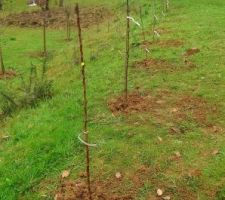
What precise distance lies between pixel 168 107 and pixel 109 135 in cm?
151

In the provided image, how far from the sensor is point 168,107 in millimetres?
9062

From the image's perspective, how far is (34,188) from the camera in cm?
693

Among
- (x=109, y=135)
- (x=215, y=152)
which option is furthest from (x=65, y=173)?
(x=215, y=152)

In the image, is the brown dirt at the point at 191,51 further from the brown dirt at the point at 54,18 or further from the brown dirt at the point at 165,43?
the brown dirt at the point at 54,18

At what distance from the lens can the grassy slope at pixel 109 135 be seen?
7.02 m

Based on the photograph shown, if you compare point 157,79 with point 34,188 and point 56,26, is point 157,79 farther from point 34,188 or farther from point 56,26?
point 56,26

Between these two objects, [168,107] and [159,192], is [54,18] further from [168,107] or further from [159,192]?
[159,192]

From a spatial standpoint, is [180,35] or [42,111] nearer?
[42,111]

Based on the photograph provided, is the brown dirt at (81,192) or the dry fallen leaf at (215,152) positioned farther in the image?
the dry fallen leaf at (215,152)

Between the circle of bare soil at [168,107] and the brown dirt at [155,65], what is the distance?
6.11 ft

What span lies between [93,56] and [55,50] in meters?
4.72

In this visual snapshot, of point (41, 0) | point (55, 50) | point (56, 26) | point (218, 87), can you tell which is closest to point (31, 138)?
point (218, 87)

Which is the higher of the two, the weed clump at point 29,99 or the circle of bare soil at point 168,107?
the circle of bare soil at point 168,107

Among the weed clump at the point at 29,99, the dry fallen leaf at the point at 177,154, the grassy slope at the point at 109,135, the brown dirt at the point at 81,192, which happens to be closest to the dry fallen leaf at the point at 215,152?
the grassy slope at the point at 109,135
